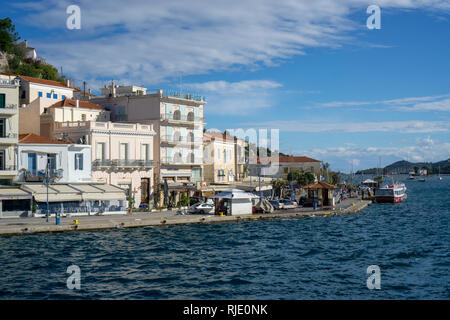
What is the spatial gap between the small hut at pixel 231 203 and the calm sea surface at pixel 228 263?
6595 millimetres

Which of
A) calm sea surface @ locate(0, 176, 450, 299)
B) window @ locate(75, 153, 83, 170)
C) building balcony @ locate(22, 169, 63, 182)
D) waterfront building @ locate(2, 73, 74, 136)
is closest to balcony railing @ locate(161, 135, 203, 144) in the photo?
window @ locate(75, 153, 83, 170)

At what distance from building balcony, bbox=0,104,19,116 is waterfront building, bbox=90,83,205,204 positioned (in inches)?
656

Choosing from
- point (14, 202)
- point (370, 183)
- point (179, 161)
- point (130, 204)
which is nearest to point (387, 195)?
point (179, 161)

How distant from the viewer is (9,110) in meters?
46.4

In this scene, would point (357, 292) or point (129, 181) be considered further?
→ point (129, 181)

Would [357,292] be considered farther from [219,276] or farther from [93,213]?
[93,213]

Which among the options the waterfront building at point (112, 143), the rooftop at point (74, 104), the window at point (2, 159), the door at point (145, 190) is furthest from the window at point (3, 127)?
the door at point (145, 190)

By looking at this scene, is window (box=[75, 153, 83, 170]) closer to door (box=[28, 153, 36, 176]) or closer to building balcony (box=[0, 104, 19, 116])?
door (box=[28, 153, 36, 176])

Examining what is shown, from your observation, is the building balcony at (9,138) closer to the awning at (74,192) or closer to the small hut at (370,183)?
the awning at (74,192)

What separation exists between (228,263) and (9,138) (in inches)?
1067

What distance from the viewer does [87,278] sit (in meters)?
24.8

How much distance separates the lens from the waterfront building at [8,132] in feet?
152

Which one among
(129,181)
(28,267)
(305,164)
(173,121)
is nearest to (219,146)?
(173,121)
